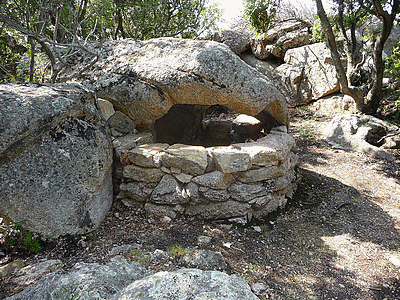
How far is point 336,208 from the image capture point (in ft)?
12.7

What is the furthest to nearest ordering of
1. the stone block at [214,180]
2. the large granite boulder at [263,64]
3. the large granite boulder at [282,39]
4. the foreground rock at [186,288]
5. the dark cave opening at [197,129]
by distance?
1. the large granite boulder at [263,64]
2. the large granite boulder at [282,39]
3. the dark cave opening at [197,129]
4. the stone block at [214,180]
5. the foreground rock at [186,288]

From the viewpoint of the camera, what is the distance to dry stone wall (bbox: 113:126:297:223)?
3236 millimetres

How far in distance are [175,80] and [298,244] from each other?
8.75 ft

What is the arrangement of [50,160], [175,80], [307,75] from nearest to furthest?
[50,160], [175,80], [307,75]

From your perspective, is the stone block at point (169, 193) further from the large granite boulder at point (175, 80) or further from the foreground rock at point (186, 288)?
the foreground rock at point (186, 288)

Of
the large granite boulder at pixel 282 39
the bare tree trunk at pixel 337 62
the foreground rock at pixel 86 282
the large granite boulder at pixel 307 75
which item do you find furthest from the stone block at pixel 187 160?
the large granite boulder at pixel 282 39

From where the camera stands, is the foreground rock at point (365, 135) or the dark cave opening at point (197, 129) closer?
the dark cave opening at point (197, 129)

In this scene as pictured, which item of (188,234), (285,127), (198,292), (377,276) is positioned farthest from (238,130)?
(198,292)

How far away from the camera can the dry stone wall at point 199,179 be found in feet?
10.6

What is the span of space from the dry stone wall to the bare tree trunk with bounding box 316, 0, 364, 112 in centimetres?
418

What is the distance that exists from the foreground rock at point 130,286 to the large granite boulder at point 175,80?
237 cm

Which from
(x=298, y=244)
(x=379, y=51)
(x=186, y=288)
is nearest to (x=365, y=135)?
(x=379, y=51)

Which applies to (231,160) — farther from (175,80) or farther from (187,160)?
(175,80)

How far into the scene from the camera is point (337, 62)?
6312 mm
